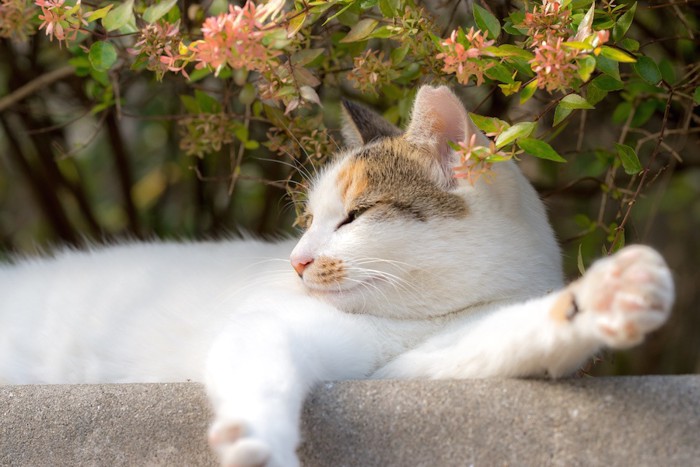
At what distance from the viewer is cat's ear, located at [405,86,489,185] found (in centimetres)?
154

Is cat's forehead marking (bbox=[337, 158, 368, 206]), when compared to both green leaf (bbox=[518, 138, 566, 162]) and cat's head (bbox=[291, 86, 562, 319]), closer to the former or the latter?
cat's head (bbox=[291, 86, 562, 319])

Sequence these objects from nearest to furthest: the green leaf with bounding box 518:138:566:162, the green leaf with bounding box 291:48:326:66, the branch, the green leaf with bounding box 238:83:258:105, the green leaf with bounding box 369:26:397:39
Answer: the green leaf with bounding box 518:138:566:162
the green leaf with bounding box 369:26:397:39
the green leaf with bounding box 291:48:326:66
the green leaf with bounding box 238:83:258:105
the branch

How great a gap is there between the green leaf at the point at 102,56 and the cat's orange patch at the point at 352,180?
20.5 inches

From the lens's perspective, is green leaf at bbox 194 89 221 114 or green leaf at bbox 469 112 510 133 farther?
green leaf at bbox 194 89 221 114

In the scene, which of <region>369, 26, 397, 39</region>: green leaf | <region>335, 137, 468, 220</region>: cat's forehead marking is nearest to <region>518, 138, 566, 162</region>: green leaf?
<region>335, 137, 468, 220</region>: cat's forehead marking

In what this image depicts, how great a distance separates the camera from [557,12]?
1.33 meters

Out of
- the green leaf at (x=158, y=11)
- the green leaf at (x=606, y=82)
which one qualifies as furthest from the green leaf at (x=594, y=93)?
the green leaf at (x=158, y=11)

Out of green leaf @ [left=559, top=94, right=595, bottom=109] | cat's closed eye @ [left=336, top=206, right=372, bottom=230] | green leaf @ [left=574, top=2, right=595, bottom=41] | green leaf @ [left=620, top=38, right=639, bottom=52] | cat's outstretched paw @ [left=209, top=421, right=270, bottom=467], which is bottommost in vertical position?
cat's closed eye @ [left=336, top=206, right=372, bottom=230]

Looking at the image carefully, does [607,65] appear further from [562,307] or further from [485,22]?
[562,307]

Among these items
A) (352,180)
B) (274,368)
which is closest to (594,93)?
(352,180)

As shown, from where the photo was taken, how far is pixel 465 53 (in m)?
1.31

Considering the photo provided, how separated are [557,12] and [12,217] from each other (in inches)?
116

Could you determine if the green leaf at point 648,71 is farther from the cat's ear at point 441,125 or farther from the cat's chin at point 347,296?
the cat's chin at point 347,296

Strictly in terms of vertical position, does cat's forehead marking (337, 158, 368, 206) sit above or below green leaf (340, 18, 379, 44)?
below
